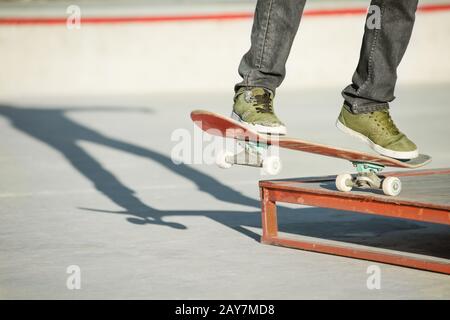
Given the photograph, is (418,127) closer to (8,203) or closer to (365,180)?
(8,203)

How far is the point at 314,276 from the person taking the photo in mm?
4703

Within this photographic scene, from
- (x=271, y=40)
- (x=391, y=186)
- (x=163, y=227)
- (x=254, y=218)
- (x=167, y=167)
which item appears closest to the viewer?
(x=271, y=40)

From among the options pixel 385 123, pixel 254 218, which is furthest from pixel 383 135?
pixel 254 218

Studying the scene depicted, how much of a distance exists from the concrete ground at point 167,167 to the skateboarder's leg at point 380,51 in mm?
770

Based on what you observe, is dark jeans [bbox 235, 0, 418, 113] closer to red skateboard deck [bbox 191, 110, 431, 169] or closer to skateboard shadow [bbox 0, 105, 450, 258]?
red skateboard deck [bbox 191, 110, 431, 169]

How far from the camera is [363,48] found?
488 cm

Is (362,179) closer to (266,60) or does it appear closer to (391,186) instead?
(391,186)

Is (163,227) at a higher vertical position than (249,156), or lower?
lower

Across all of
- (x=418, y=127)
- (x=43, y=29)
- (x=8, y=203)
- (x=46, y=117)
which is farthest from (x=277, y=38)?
(x=43, y=29)

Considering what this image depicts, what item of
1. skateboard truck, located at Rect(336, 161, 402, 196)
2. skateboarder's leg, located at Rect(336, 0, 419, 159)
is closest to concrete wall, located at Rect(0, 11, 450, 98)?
skateboard truck, located at Rect(336, 161, 402, 196)

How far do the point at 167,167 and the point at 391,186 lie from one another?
407 cm

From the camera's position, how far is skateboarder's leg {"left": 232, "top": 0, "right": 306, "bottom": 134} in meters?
4.58

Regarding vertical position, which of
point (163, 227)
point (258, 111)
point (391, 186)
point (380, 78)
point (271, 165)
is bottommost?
point (163, 227)

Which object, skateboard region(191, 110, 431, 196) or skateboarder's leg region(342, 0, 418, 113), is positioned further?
skateboarder's leg region(342, 0, 418, 113)
